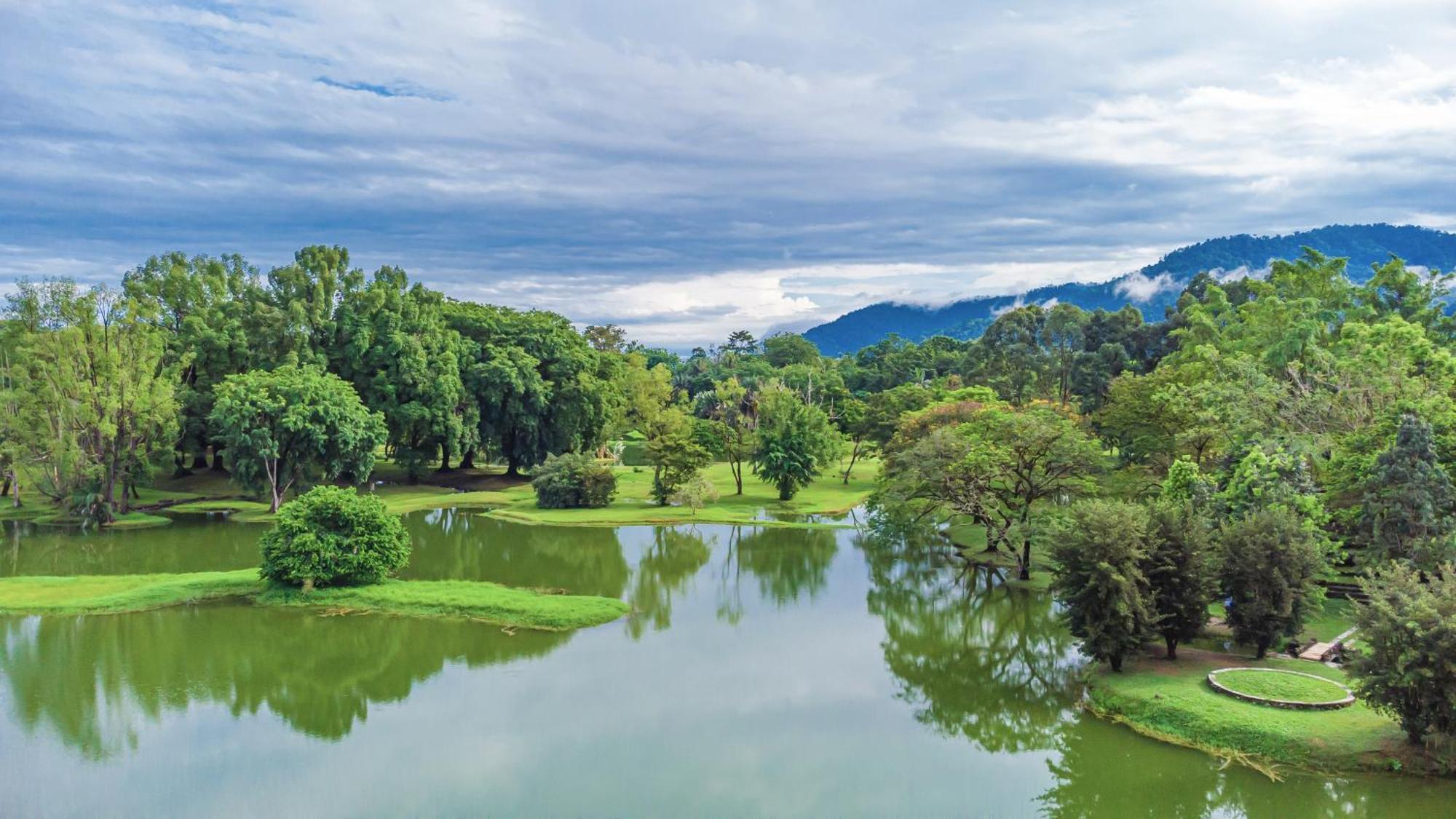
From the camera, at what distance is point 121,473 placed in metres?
44.8

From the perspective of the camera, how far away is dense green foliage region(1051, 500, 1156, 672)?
66.2ft

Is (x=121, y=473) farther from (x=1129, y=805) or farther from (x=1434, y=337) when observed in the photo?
(x=1434, y=337)

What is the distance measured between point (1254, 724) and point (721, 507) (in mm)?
31904

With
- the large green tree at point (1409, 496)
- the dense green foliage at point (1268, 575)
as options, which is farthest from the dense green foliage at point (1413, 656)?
the large green tree at point (1409, 496)

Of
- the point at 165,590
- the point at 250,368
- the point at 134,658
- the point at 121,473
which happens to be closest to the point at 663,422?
the point at 250,368

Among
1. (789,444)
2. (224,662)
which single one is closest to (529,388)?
(789,444)

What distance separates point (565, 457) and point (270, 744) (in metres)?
31.2

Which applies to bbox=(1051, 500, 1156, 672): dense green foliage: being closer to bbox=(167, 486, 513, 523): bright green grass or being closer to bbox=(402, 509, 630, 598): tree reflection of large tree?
bbox=(402, 509, 630, 598): tree reflection of large tree

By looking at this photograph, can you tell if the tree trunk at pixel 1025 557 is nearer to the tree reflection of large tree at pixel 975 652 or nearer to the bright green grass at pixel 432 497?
the tree reflection of large tree at pixel 975 652

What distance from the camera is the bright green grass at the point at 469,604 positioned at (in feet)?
86.4

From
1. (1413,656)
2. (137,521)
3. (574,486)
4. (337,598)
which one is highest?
(574,486)

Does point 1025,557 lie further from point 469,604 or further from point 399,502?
point 399,502

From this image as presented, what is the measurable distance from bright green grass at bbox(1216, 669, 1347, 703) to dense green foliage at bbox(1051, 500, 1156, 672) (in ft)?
6.28

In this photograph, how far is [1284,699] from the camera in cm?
1850
